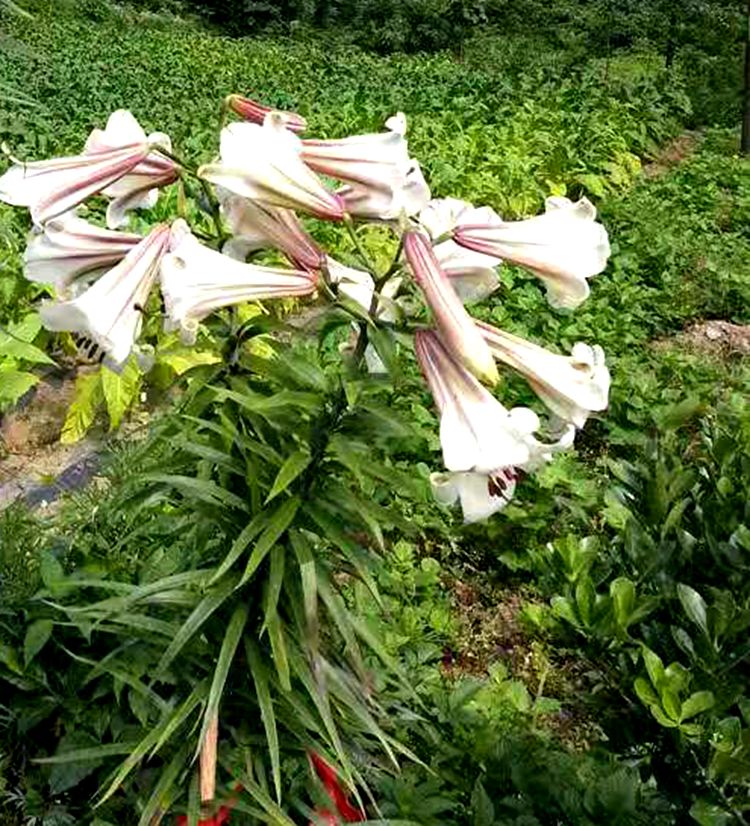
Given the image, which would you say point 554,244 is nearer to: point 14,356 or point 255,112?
point 255,112

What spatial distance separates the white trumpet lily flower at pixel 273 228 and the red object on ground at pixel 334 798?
0.87 m

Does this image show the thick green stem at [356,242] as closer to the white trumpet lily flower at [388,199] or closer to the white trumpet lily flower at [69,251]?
the white trumpet lily flower at [388,199]

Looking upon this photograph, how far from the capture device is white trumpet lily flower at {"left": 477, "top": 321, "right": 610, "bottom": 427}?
126 centimetres

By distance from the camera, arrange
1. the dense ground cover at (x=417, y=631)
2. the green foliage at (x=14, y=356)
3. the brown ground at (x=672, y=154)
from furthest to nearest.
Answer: the brown ground at (x=672, y=154) < the green foliage at (x=14, y=356) < the dense ground cover at (x=417, y=631)

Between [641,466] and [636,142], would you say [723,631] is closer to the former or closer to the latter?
[641,466]

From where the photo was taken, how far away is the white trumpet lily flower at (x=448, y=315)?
1.17 m

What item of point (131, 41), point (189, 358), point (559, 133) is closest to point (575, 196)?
point (559, 133)

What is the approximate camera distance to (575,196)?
6.84m

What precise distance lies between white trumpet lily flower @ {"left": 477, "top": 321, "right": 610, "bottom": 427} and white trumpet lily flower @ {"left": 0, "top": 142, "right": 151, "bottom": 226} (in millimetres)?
486

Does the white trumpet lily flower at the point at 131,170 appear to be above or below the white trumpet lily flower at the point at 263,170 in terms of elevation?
below

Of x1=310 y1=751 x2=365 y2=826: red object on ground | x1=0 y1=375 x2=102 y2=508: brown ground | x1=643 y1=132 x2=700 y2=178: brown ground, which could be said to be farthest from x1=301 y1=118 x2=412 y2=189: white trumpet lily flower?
x1=643 y1=132 x2=700 y2=178: brown ground

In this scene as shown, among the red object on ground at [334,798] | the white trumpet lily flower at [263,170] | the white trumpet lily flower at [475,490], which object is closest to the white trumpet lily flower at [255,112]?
the white trumpet lily flower at [263,170]

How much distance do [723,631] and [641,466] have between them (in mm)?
445

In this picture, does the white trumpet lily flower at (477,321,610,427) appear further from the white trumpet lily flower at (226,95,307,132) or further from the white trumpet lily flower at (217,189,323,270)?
the white trumpet lily flower at (226,95,307,132)
